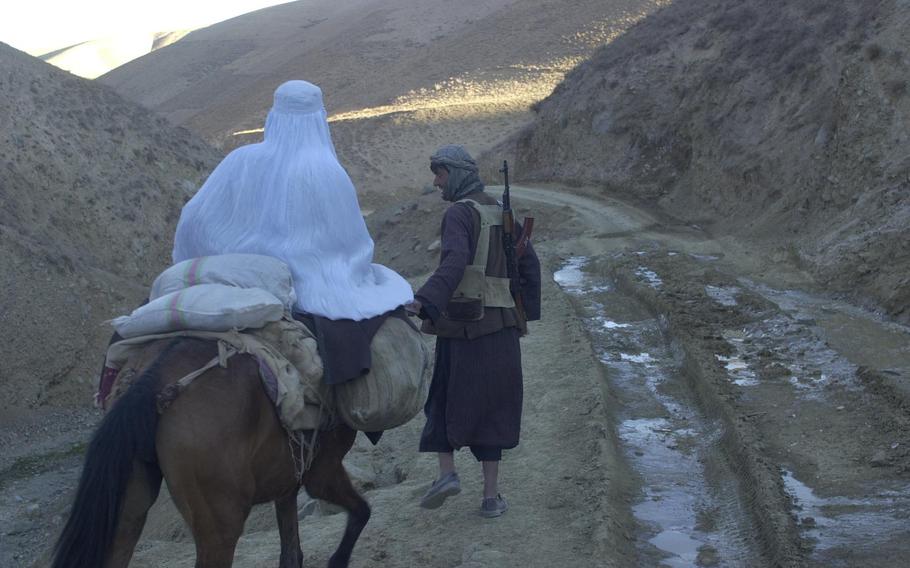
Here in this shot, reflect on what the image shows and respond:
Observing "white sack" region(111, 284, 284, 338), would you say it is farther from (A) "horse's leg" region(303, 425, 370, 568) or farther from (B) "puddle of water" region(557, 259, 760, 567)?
(B) "puddle of water" region(557, 259, 760, 567)

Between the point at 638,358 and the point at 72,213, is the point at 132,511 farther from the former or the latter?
the point at 72,213

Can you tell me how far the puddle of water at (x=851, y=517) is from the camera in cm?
567

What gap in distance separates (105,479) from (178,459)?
0.28 m

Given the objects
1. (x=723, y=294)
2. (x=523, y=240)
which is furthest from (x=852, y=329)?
(x=523, y=240)

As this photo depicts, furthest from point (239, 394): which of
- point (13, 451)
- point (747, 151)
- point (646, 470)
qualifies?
point (747, 151)

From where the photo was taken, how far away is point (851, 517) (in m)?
6.01

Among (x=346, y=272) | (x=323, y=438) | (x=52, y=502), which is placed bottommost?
(x=52, y=502)

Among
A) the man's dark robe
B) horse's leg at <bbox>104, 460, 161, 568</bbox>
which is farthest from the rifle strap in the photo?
horse's leg at <bbox>104, 460, 161, 568</bbox>

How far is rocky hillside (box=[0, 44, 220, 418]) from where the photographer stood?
613 inches

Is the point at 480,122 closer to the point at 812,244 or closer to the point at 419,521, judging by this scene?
the point at 812,244

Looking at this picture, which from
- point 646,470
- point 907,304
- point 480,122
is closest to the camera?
point 646,470

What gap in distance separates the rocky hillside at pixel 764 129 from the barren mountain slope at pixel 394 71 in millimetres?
10668

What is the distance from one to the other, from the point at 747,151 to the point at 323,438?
1773 cm

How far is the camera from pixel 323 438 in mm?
5059
